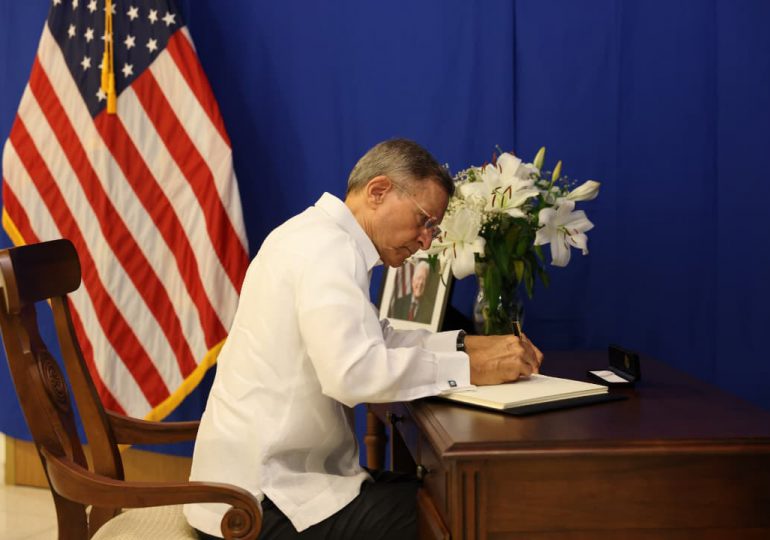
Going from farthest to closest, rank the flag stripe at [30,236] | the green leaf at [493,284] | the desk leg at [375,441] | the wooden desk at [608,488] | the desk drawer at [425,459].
→ 1. the flag stripe at [30,236]
2. the desk leg at [375,441]
3. the green leaf at [493,284]
4. the desk drawer at [425,459]
5. the wooden desk at [608,488]

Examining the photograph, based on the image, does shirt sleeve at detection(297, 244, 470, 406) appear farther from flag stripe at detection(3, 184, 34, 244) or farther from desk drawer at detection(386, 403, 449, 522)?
flag stripe at detection(3, 184, 34, 244)

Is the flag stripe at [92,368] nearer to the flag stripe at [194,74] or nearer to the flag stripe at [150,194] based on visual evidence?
the flag stripe at [150,194]

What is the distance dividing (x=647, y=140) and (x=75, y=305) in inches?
86.3

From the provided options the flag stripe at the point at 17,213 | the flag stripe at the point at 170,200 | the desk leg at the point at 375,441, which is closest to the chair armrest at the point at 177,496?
the desk leg at the point at 375,441

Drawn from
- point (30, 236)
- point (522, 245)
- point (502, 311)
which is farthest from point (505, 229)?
point (30, 236)

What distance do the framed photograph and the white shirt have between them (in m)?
0.86

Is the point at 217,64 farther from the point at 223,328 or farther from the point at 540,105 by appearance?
the point at 540,105

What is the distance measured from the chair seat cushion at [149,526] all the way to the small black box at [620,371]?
95 centimetres

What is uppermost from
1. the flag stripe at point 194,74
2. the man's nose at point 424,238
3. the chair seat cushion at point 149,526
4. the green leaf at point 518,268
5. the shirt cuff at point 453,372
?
the flag stripe at point 194,74

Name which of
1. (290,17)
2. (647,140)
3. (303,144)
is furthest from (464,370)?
(290,17)

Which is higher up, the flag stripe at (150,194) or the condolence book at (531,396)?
the flag stripe at (150,194)

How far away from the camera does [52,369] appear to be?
5.50 feet

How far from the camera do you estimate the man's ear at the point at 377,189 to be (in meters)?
1.82

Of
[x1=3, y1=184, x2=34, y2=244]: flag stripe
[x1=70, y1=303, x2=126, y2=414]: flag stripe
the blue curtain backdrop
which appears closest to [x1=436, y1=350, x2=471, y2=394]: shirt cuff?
the blue curtain backdrop
